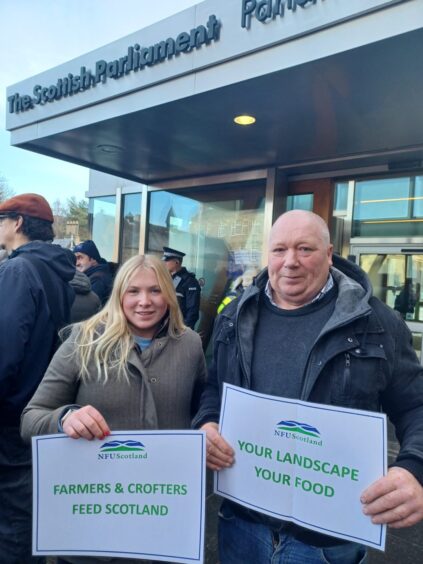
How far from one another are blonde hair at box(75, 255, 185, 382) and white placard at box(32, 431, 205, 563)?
29 centimetres

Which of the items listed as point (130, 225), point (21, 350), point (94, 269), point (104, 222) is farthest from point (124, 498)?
point (104, 222)

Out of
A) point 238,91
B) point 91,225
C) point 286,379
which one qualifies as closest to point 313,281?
point 286,379

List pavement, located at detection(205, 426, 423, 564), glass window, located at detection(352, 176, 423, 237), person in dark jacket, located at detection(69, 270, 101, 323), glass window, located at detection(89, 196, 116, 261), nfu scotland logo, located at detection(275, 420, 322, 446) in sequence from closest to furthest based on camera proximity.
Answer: nfu scotland logo, located at detection(275, 420, 322, 446)
pavement, located at detection(205, 426, 423, 564)
person in dark jacket, located at detection(69, 270, 101, 323)
glass window, located at detection(352, 176, 423, 237)
glass window, located at detection(89, 196, 116, 261)

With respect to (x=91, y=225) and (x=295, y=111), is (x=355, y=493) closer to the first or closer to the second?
(x=295, y=111)

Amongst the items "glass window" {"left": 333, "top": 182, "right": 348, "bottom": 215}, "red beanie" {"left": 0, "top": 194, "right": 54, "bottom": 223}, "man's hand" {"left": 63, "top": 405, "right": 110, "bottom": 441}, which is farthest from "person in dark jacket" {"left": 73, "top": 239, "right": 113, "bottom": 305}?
"man's hand" {"left": 63, "top": 405, "right": 110, "bottom": 441}

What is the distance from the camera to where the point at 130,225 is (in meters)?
8.23

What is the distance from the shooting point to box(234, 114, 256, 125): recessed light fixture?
171 inches

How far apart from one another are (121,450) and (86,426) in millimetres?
155

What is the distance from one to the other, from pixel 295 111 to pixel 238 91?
0.68 metres

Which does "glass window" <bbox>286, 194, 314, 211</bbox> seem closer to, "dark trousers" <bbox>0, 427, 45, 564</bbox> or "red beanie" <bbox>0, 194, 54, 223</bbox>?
"red beanie" <bbox>0, 194, 54, 223</bbox>

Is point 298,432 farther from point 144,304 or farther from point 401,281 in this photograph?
point 401,281

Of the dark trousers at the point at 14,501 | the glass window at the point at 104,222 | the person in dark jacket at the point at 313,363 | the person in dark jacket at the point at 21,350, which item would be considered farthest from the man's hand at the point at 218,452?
the glass window at the point at 104,222

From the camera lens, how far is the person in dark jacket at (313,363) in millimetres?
1392

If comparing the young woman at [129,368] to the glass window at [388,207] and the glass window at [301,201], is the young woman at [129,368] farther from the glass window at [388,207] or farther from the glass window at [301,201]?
the glass window at [301,201]
